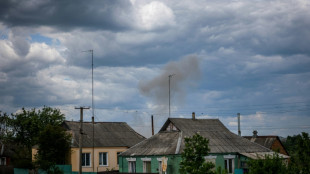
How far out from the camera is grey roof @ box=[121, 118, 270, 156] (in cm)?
4256

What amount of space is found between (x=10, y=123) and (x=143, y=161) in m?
34.6

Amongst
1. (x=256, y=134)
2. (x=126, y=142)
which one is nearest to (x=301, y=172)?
(x=126, y=142)

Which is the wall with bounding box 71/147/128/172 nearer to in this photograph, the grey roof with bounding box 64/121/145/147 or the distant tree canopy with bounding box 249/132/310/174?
the grey roof with bounding box 64/121/145/147

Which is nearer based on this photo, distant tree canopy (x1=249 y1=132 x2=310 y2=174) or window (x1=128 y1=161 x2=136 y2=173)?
distant tree canopy (x1=249 y1=132 x2=310 y2=174)

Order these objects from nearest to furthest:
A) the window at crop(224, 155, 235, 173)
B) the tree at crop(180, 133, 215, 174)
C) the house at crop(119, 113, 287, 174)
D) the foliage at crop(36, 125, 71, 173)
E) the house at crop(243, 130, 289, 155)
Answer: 1. the tree at crop(180, 133, 215, 174)
2. the house at crop(119, 113, 287, 174)
3. the window at crop(224, 155, 235, 173)
4. the foliage at crop(36, 125, 71, 173)
5. the house at crop(243, 130, 289, 155)

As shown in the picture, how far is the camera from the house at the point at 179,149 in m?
41.7

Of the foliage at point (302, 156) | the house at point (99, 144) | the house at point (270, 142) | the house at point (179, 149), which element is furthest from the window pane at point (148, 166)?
the house at point (270, 142)

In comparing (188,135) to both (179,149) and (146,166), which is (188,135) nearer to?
(179,149)

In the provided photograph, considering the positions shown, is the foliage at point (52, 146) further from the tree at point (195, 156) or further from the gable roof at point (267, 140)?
the gable roof at point (267, 140)

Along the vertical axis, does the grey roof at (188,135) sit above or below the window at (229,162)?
above

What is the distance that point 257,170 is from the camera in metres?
21.7

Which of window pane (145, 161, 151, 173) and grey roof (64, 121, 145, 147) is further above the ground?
grey roof (64, 121, 145, 147)

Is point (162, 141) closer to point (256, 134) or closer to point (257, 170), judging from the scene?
point (257, 170)

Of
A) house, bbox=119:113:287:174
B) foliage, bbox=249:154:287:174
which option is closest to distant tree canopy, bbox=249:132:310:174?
foliage, bbox=249:154:287:174
